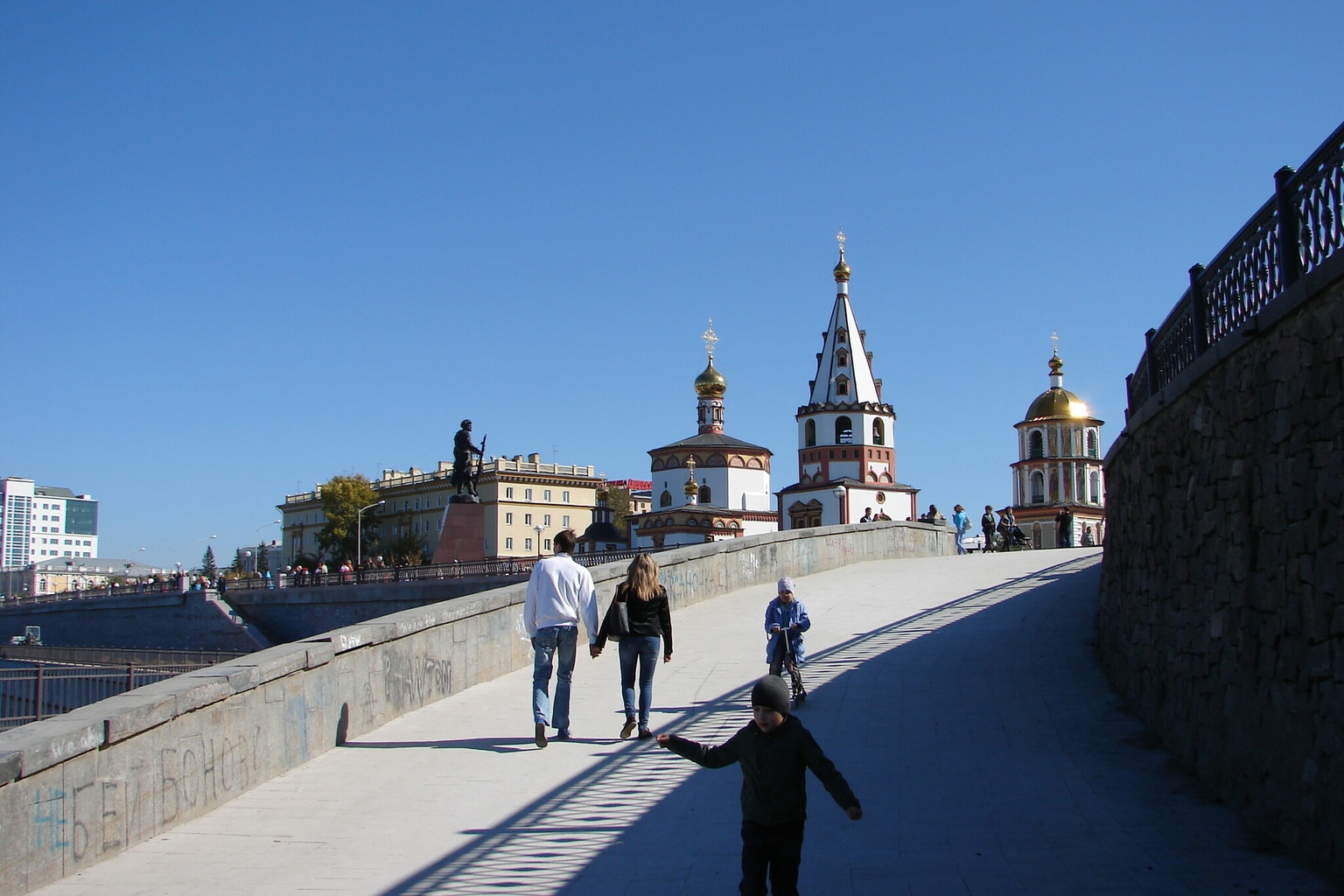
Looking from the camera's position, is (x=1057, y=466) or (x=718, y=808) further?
(x=1057, y=466)

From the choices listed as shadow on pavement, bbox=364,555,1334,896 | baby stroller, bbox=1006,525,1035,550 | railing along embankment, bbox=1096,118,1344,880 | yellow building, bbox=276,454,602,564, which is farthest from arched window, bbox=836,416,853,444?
railing along embankment, bbox=1096,118,1344,880

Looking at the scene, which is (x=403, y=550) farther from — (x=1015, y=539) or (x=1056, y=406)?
(x=1015, y=539)

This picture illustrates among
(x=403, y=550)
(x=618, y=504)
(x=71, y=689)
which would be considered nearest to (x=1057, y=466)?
(x=618, y=504)

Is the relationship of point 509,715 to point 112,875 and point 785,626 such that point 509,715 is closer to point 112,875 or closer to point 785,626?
point 785,626

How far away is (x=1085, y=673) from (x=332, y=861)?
25.1ft

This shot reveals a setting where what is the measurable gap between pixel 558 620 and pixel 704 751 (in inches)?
153

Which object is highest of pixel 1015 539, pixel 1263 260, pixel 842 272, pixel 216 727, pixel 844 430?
pixel 842 272

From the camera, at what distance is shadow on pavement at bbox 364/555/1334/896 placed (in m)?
6.03

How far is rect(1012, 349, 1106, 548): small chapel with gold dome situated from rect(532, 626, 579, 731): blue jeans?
254 ft

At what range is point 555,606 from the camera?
9.19 metres

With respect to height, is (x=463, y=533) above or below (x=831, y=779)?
above

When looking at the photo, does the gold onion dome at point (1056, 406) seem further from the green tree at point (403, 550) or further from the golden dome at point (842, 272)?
the green tree at point (403, 550)

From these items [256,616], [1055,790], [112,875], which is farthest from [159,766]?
[256,616]

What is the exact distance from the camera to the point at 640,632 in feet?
30.4
